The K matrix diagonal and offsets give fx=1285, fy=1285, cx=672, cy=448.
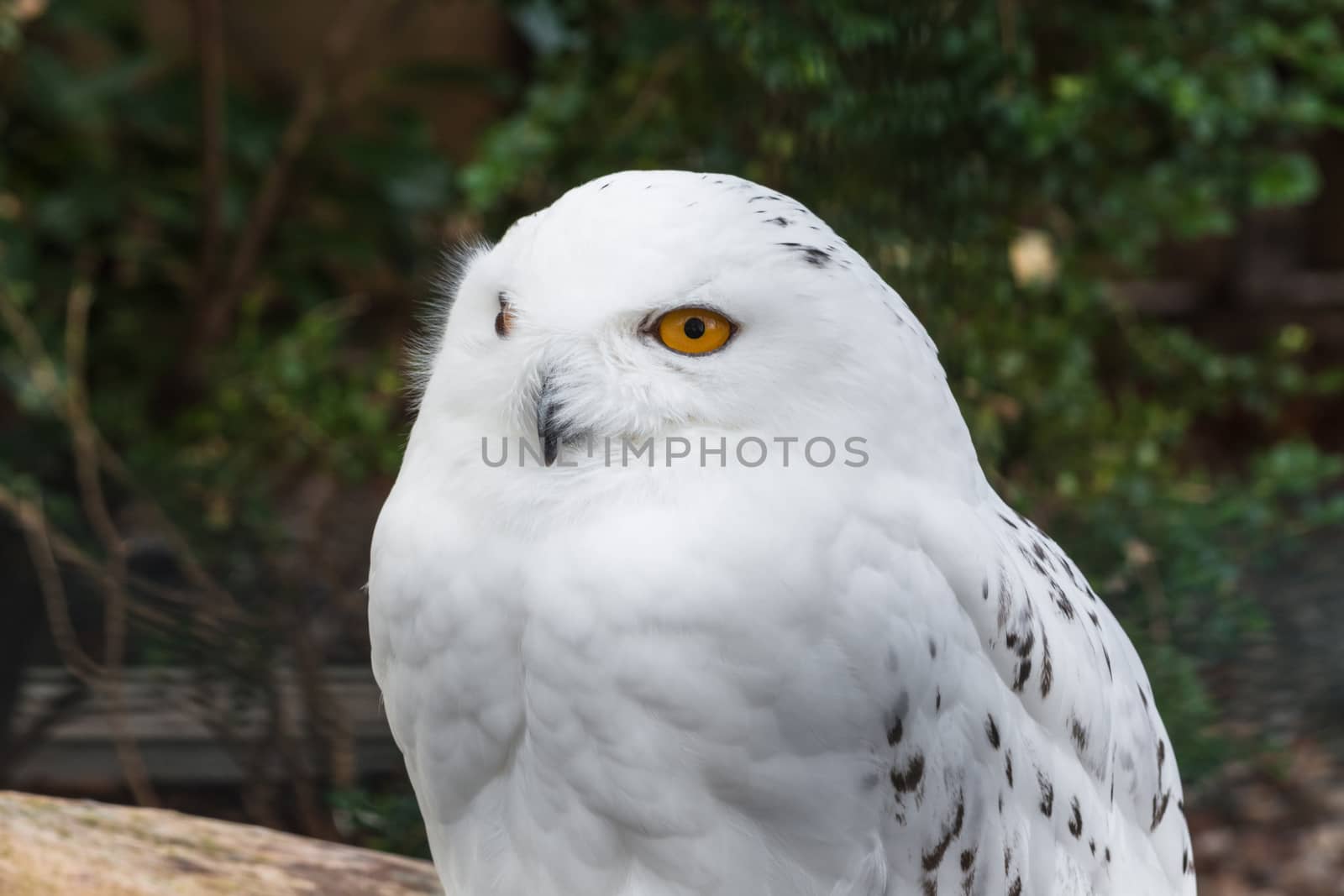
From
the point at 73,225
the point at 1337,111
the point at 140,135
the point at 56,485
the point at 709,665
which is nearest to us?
the point at 709,665

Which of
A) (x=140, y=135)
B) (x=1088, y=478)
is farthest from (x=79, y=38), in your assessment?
(x=1088, y=478)

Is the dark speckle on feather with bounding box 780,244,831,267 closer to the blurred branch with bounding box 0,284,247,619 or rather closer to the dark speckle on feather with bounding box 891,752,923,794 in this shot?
the dark speckle on feather with bounding box 891,752,923,794

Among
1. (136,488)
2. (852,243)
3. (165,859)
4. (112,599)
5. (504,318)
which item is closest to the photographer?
(504,318)

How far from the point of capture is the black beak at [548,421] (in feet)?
3.57

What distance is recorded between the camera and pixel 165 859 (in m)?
1.51

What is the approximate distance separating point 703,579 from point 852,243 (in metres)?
1.04

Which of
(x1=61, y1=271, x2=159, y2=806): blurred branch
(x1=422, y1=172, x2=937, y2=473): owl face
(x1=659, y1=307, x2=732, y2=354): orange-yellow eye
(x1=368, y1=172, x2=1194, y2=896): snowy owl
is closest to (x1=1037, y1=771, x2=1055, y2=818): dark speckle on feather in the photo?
(x1=368, y1=172, x2=1194, y2=896): snowy owl

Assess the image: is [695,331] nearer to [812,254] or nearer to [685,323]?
[685,323]

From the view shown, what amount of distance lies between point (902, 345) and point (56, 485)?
8.05 ft

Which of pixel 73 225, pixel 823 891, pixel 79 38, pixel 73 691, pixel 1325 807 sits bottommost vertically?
pixel 1325 807

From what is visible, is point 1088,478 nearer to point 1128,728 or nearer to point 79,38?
point 1128,728

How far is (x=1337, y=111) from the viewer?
→ 2.51m

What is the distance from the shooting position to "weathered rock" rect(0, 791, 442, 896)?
4.57ft

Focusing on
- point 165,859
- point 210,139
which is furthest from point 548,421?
point 210,139
